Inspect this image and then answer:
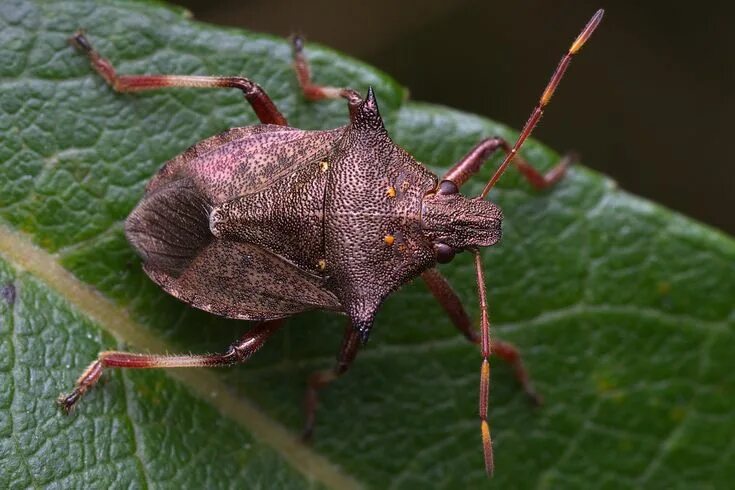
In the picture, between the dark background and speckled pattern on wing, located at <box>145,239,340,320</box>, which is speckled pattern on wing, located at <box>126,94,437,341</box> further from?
the dark background

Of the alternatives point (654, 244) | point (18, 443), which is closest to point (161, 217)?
point (18, 443)

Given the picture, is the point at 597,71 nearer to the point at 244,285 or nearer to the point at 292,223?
the point at 292,223

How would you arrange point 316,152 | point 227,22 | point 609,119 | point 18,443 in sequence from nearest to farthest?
point 18,443
point 316,152
point 227,22
point 609,119

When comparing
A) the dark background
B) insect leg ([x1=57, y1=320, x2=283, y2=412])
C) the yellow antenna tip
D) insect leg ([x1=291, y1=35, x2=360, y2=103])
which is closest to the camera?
the yellow antenna tip

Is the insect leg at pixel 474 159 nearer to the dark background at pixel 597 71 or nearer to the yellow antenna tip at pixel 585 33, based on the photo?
the yellow antenna tip at pixel 585 33

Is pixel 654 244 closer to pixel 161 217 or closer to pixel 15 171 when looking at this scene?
pixel 161 217

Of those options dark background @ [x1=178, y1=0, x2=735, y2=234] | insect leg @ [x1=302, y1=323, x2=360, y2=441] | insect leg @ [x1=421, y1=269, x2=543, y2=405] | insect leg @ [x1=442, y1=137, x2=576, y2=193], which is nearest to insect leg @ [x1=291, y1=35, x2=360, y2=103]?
insect leg @ [x1=442, y1=137, x2=576, y2=193]

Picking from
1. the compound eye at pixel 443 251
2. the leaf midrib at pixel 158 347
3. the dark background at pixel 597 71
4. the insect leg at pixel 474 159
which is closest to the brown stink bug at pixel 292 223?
the compound eye at pixel 443 251
